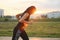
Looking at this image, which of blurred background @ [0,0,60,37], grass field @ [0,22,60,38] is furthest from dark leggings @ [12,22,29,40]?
grass field @ [0,22,60,38]

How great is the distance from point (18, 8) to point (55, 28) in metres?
1.18

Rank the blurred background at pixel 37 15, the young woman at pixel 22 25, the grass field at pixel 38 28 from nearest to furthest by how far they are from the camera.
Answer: the young woman at pixel 22 25 → the blurred background at pixel 37 15 → the grass field at pixel 38 28

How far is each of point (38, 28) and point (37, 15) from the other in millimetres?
795

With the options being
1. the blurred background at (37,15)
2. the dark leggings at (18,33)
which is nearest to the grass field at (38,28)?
the blurred background at (37,15)

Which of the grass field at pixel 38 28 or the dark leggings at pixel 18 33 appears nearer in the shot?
the dark leggings at pixel 18 33

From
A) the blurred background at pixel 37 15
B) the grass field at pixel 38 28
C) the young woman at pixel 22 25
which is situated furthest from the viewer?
the grass field at pixel 38 28

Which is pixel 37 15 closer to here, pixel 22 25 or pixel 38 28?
pixel 38 28

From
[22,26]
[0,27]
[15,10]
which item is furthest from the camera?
[0,27]

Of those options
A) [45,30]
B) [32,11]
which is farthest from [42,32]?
[32,11]

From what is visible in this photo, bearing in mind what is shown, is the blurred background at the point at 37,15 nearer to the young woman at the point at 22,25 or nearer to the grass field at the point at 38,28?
the grass field at the point at 38,28

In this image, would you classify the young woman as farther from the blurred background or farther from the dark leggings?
the blurred background

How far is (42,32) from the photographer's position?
7031mm

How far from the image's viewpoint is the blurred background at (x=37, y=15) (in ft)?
21.1

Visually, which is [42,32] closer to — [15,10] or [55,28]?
[55,28]
